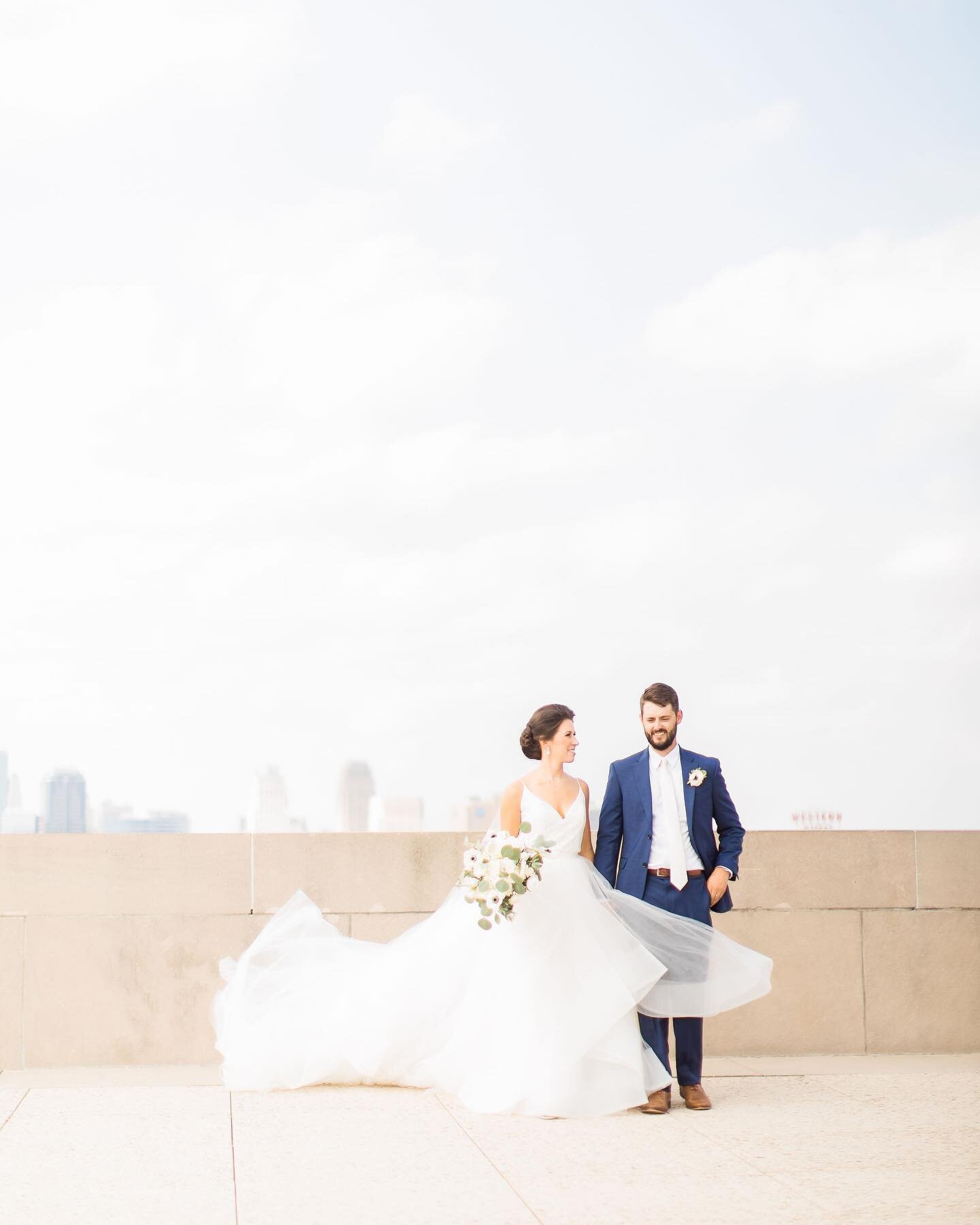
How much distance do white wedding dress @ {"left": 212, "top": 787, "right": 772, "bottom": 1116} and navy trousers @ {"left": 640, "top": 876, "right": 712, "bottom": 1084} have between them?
12 centimetres

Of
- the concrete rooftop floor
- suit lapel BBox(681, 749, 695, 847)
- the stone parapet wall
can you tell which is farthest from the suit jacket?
the stone parapet wall

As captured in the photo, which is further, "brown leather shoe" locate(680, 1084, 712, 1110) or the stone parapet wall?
the stone parapet wall

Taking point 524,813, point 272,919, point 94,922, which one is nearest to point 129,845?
point 94,922

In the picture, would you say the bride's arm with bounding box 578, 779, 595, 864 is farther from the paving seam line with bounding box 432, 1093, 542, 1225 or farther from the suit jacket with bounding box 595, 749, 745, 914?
the paving seam line with bounding box 432, 1093, 542, 1225

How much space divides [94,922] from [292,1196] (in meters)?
3.79

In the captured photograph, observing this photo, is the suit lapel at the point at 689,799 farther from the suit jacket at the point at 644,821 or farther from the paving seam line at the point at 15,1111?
the paving seam line at the point at 15,1111

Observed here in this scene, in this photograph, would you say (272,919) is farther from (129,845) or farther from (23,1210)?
(23,1210)

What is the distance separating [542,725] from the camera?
281 inches

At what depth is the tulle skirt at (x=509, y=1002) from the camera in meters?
6.68

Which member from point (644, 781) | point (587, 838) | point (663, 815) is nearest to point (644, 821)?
point (663, 815)

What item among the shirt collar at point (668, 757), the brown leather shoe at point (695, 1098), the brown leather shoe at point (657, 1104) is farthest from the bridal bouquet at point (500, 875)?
the brown leather shoe at point (695, 1098)

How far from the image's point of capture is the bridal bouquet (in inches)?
262

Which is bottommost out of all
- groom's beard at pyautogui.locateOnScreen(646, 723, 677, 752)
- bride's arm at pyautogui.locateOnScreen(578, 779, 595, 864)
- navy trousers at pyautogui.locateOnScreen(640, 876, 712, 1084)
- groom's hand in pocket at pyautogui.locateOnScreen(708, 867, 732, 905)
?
navy trousers at pyautogui.locateOnScreen(640, 876, 712, 1084)

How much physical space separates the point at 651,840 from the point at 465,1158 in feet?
6.66
